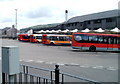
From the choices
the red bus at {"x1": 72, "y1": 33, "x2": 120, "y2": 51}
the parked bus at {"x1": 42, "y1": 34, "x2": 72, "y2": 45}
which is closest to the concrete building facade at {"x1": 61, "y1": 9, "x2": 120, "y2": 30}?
the parked bus at {"x1": 42, "y1": 34, "x2": 72, "y2": 45}

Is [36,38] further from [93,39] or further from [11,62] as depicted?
[11,62]

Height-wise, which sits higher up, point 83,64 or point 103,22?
point 103,22

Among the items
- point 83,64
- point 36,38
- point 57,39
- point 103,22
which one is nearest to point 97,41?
point 83,64

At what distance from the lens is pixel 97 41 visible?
2555cm

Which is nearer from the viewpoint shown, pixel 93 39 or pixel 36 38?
pixel 93 39

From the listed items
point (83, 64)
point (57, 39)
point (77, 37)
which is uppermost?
point (77, 37)

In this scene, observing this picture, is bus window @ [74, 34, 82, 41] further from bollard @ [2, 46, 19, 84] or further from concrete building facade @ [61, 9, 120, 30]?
bollard @ [2, 46, 19, 84]

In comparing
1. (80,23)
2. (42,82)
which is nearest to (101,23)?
(80,23)

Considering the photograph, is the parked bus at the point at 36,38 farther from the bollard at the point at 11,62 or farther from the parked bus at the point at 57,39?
the bollard at the point at 11,62

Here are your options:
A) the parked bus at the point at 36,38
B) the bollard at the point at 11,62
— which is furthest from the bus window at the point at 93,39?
the parked bus at the point at 36,38

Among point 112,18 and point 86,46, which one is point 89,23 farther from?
point 86,46

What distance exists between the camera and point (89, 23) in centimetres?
5253

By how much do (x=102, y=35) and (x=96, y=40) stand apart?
3.83 ft

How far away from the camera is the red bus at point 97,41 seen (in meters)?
25.2
